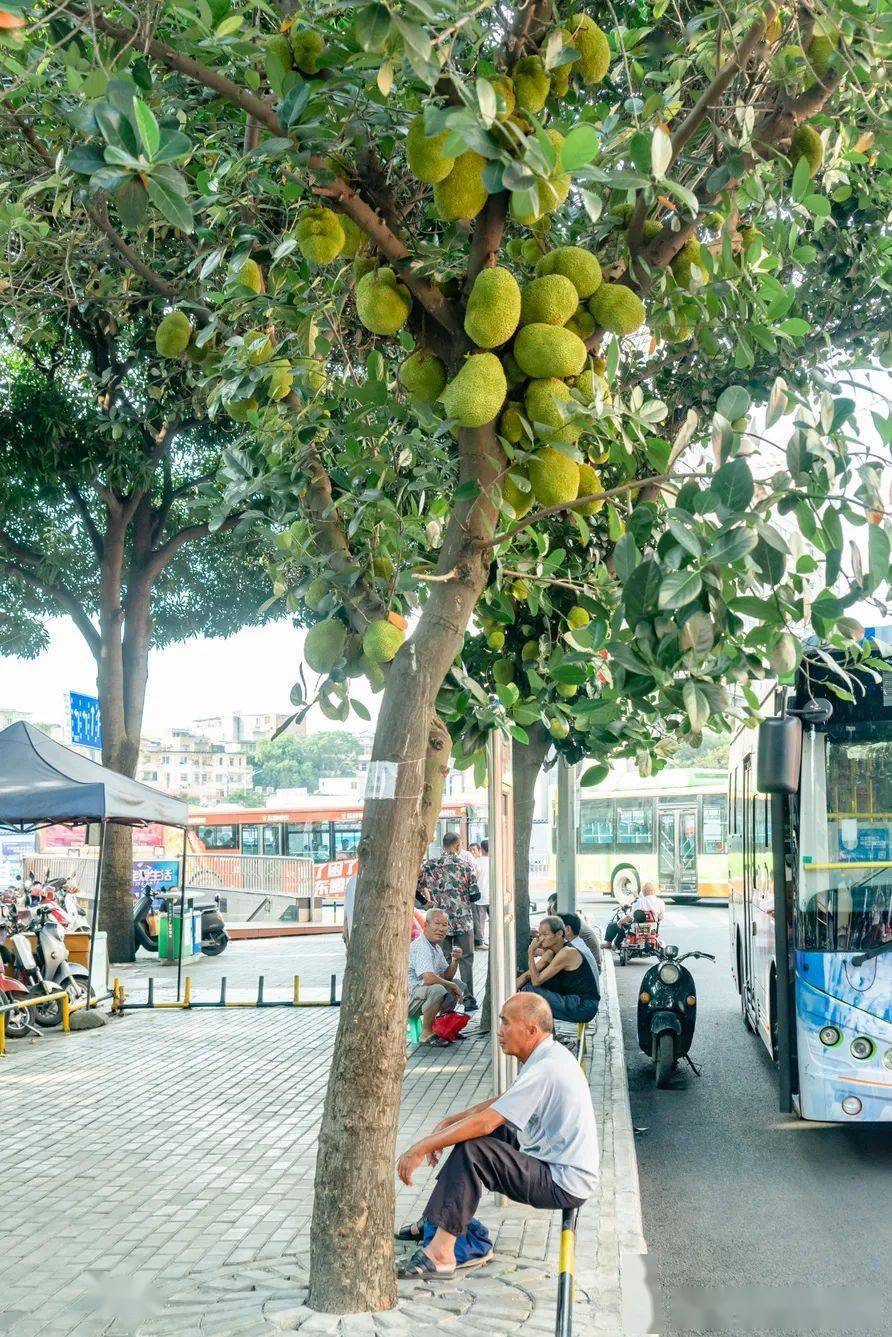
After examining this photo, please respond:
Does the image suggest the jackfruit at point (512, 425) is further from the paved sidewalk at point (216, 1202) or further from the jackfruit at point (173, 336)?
the paved sidewalk at point (216, 1202)

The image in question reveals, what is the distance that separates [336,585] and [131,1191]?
4.33m

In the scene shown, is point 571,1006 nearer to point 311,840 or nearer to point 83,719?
point 83,719

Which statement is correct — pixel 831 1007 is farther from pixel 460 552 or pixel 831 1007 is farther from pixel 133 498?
pixel 133 498

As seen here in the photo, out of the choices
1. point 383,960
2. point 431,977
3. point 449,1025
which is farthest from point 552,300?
point 449,1025

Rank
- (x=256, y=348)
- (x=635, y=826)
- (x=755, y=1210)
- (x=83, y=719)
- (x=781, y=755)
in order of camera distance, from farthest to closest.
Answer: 1. (x=635, y=826)
2. (x=83, y=719)
3. (x=781, y=755)
4. (x=755, y=1210)
5. (x=256, y=348)

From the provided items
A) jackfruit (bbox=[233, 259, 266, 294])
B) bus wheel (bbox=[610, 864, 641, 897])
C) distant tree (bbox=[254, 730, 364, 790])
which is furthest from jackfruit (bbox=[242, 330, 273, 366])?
distant tree (bbox=[254, 730, 364, 790])

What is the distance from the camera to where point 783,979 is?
27.9 feet

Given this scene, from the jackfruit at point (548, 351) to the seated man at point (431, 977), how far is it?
887cm

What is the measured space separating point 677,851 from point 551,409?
30883 mm

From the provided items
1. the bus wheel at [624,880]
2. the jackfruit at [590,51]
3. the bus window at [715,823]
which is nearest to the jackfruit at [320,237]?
the jackfruit at [590,51]

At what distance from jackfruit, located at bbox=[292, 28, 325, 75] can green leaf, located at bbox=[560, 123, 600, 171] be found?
1.08 meters

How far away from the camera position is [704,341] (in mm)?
4715

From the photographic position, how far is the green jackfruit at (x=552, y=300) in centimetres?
379

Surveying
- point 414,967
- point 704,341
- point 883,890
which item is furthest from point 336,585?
point 414,967
